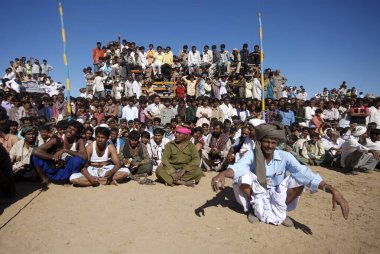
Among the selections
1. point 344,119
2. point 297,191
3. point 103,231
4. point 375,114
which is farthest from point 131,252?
point 375,114

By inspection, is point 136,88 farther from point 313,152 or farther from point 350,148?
point 350,148

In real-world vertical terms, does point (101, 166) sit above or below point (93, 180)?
above

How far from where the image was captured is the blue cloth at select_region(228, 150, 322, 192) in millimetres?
3445

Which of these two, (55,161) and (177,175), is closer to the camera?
(55,161)

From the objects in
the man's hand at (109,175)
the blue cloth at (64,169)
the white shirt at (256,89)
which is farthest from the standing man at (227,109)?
the blue cloth at (64,169)

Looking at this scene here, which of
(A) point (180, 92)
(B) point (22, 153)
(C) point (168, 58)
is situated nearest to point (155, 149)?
(B) point (22, 153)

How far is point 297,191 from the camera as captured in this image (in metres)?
3.58

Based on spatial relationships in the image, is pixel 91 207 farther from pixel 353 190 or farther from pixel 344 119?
pixel 344 119

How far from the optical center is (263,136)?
372 cm

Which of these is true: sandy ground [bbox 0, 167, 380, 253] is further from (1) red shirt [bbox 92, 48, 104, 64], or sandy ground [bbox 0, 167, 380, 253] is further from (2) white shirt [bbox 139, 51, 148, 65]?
(1) red shirt [bbox 92, 48, 104, 64]

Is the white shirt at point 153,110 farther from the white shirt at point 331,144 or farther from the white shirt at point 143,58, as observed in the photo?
the white shirt at point 331,144

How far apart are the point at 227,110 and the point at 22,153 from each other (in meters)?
8.09

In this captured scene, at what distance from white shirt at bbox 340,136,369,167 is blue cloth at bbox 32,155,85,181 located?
6.72 meters

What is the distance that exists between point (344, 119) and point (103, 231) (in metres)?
11.3
